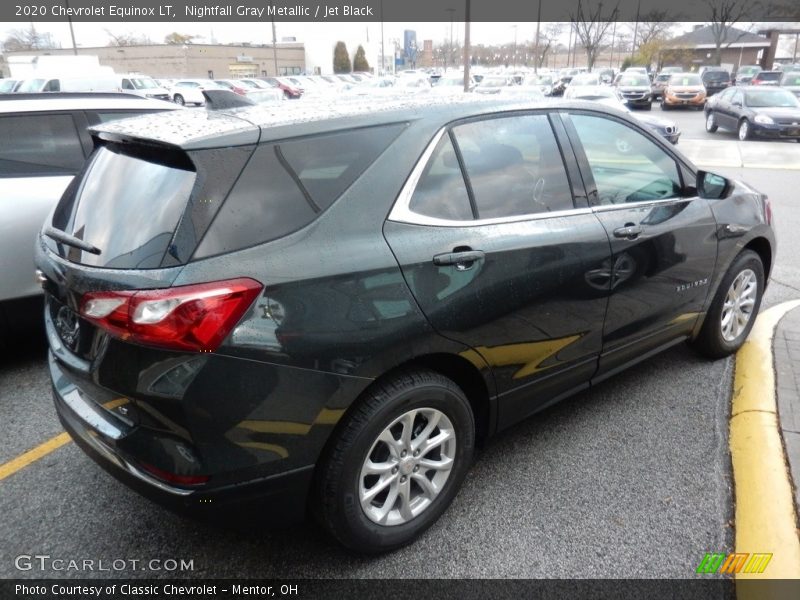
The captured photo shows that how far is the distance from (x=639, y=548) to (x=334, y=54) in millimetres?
76833

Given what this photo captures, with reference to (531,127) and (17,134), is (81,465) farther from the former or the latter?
(531,127)

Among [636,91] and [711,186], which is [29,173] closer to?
[711,186]

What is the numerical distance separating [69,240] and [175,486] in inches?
39.3

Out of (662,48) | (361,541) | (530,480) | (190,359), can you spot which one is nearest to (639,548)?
(530,480)

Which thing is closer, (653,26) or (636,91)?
(636,91)

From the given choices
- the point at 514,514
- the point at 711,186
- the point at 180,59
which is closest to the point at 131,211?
the point at 514,514


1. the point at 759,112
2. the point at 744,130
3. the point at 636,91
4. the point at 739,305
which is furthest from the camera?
the point at 636,91

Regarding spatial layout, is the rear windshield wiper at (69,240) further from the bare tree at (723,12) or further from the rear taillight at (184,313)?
the bare tree at (723,12)

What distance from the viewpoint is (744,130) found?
59.1 feet

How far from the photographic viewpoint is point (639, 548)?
247 centimetres

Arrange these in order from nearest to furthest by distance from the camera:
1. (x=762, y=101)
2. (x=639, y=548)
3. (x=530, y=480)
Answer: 1. (x=639, y=548)
2. (x=530, y=480)
3. (x=762, y=101)

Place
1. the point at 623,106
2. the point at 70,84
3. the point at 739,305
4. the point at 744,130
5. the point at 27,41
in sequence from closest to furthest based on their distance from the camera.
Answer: the point at 739,305, the point at 623,106, the point at 744,130, the point at 70,84, the point at 27,41

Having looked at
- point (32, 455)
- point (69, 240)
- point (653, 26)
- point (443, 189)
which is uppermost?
point (653, 26)

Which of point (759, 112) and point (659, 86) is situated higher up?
point (759, 112)
